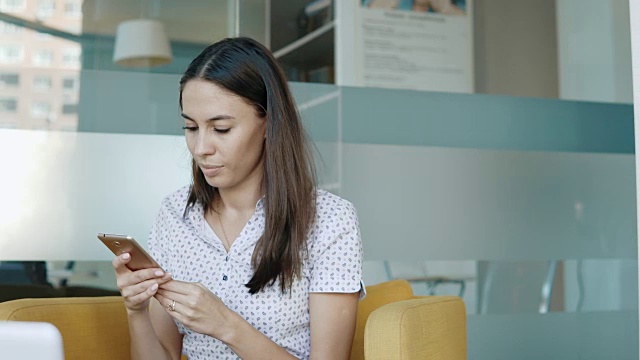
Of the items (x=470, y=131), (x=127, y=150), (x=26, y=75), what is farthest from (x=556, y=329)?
(x=26, y=75)

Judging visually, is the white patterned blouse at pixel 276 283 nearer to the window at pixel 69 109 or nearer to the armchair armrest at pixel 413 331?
the armchair armrest at pixel 413 331

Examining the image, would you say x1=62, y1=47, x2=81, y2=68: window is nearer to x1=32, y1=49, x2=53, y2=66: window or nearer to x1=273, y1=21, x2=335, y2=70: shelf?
x1=32, y1=49, x2=53, y2=66: window

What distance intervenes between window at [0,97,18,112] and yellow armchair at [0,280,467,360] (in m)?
0.94

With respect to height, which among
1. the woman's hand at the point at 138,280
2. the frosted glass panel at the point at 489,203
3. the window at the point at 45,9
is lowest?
the woman's hand at the point at 138,280

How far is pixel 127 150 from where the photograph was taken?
289cm

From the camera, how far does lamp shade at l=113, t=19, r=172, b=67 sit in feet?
9.70

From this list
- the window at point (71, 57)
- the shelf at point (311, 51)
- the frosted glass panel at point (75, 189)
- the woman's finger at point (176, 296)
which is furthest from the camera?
the shelf at point (311, 51)

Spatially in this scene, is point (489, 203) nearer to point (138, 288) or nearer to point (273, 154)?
point (273, 154)

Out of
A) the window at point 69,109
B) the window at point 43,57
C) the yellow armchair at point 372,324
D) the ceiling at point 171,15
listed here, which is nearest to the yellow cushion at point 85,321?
the yellow armchair at point 372,324

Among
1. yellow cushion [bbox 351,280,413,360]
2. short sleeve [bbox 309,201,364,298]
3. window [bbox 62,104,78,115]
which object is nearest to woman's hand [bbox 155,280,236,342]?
short sleeve [bbox 309,201,364,298]

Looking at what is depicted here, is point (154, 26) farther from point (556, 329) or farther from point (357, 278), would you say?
point (556, 329)

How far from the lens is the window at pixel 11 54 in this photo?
2.82 metres

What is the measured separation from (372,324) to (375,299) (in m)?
0.48

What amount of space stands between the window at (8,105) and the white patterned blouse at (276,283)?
1.01 meters
